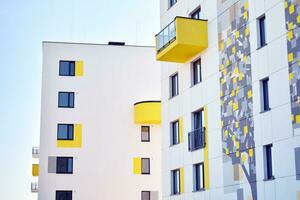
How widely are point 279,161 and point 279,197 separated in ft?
4.32

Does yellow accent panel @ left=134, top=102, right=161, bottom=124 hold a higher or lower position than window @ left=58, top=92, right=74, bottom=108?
lower

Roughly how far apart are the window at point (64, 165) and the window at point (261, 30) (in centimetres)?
2709

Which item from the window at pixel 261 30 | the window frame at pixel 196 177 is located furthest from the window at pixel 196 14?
the window frame at pixel 196 177

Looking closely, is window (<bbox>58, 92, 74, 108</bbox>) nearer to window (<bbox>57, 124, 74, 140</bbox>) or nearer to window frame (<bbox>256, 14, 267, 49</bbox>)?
window (<bbox>57, 124, 74, 140</bbox>)

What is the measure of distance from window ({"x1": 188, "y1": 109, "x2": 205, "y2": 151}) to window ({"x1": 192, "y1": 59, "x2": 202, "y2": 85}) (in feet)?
5.32

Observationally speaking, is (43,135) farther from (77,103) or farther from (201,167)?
(201,167)

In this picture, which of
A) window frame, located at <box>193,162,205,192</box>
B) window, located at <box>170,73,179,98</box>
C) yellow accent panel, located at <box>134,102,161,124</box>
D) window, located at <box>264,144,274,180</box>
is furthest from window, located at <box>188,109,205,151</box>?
yellow accent panel, located at <box>134,102,161,124</box>

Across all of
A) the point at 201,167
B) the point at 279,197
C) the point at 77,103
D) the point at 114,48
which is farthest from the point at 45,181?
the point at 279,197

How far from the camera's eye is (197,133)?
30.8 m

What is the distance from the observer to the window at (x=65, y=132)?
49781mm

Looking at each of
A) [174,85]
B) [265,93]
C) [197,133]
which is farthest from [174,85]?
[265,93]

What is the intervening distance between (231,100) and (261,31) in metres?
3.46

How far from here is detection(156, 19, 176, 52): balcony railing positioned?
30703 millimetres

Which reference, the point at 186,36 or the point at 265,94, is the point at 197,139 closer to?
the point at 186,36
